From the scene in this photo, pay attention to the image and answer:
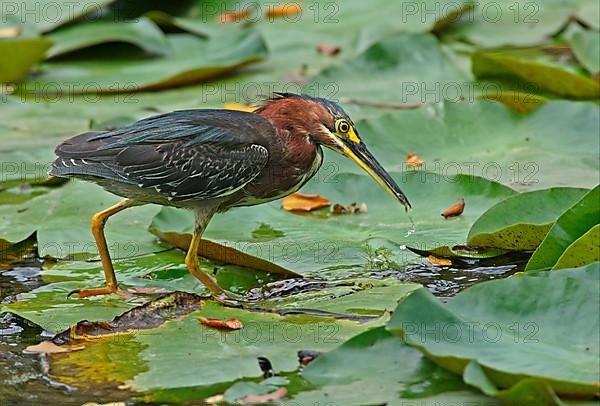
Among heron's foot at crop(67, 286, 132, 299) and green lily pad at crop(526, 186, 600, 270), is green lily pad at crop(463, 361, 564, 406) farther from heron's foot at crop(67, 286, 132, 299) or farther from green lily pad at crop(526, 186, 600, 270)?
heron's foot at crop(67, 286, 132, 299)

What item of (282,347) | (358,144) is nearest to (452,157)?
(358,144)

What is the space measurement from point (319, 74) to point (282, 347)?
13.4 ft

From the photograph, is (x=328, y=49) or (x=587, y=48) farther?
(x=328, y=49)

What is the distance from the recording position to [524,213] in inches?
216

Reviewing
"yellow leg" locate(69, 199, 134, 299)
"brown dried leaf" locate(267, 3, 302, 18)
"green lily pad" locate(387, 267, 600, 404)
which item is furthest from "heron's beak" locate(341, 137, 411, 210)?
"brown dried leaf" locate(267, 3, 302, 18)

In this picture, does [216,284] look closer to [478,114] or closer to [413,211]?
[413,211]

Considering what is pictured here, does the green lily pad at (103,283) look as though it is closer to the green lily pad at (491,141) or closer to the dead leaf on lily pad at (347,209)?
the dead leaf on lily pad at (347,209)

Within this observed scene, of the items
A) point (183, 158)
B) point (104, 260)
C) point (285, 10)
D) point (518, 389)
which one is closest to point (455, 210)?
point (183, 158)

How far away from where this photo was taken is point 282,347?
4422 millimetres

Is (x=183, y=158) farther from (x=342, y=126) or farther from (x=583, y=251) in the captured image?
(x=583, y=251)

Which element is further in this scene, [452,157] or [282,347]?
[452,157]

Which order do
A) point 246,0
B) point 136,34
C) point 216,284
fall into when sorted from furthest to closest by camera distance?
point 246,0 → point 136,34 → point 216,284

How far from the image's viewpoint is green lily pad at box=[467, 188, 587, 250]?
5.46m

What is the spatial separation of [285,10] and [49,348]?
19.4ft
